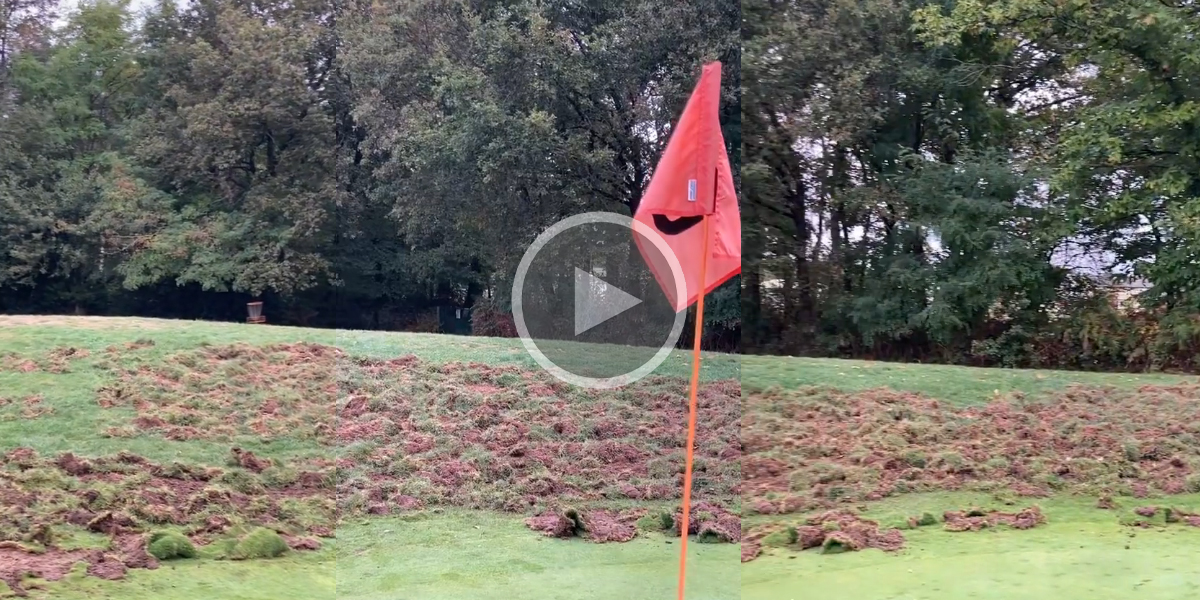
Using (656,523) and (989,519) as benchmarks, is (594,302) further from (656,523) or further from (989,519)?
(989,519)

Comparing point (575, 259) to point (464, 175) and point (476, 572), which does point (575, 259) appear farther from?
point (476, 572)

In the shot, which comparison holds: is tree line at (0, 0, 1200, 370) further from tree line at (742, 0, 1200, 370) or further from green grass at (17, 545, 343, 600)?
green grass at (17, 545, 343, 600)

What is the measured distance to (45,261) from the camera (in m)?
10.6

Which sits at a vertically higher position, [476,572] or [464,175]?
[464,175]

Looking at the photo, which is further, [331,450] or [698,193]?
[331,450]

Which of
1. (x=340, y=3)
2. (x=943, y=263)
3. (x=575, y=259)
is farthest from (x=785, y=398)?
(x=340, y=3)

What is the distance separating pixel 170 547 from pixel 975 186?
8790mm

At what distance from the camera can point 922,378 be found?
8875 millimetres

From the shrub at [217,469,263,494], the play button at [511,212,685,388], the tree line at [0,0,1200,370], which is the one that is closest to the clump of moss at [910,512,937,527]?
the play button at [511,212,685,388]

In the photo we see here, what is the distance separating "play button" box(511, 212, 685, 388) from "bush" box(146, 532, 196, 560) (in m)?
3.20

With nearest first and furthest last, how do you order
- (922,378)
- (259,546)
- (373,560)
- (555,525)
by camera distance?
(259,546), (373,560), (555,525), (922,378)

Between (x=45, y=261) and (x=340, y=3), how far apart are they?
4.19 m

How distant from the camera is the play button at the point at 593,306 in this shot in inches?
278

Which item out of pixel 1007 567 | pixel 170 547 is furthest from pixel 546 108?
pixel 1007 567
